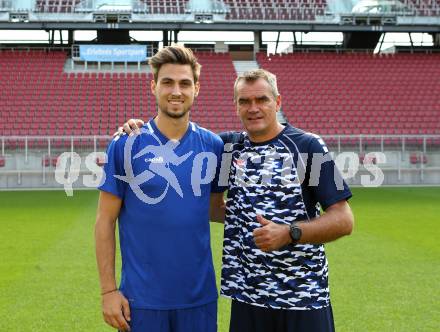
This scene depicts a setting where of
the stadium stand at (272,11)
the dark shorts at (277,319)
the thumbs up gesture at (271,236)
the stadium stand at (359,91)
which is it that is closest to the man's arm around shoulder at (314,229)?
the thumbs up gesture at (271,236)

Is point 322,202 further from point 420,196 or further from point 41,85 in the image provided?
point 41,85

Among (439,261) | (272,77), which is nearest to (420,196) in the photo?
(439,261)

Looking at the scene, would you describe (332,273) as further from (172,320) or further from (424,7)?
(424,7)

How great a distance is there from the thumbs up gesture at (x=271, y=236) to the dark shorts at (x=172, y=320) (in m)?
0.50

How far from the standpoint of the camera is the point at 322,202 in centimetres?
260

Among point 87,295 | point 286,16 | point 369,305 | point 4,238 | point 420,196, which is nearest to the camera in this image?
point 369,305

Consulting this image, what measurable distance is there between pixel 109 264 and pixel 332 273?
4.21 m

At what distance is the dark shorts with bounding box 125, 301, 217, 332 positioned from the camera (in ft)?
8.63

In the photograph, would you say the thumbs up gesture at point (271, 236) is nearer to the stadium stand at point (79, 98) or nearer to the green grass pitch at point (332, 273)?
the green grass pitch at point (332, 273)

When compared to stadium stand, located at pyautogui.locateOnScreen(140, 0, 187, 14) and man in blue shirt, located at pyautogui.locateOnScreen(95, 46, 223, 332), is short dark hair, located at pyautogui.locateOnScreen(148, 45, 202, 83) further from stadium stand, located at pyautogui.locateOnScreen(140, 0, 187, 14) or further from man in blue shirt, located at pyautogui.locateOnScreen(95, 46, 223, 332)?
stadium stand, located at pyautogui.locateOnScreen(140, 0, 187, 14)

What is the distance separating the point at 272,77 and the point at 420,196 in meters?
13.2

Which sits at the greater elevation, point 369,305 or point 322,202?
point 322,202

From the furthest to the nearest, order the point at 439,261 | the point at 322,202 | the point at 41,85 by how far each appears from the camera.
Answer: the point at 41,85
the point at 439,261
the point at 322,202

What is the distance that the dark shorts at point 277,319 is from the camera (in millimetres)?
2596
